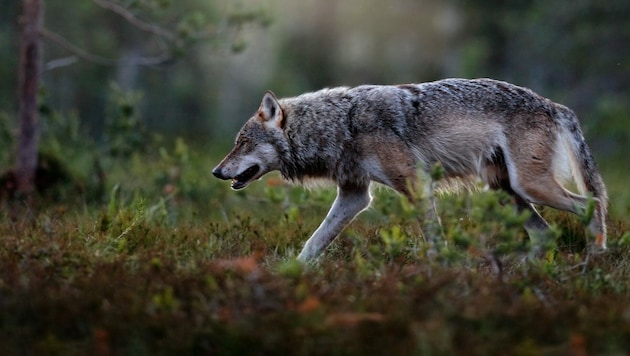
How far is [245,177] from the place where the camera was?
700 cm

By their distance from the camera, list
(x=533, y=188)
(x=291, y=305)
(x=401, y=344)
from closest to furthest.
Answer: (x=401, y=344)
(x=291, y=305)
(x=533, y=188)

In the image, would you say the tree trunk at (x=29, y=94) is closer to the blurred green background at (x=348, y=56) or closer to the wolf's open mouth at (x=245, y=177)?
the wolf's open mouth at (x=245, y=177)

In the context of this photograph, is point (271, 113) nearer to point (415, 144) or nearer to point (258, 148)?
point (258, 148)

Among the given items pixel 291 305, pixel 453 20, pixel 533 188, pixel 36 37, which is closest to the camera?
pixel 291 305

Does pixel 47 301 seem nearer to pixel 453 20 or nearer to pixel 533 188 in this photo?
pixel 533 188

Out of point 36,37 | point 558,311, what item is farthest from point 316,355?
point 36,37

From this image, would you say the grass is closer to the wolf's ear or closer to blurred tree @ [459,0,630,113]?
the wolf's ear

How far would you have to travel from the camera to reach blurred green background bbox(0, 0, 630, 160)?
23859 millimetres

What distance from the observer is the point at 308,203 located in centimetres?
841

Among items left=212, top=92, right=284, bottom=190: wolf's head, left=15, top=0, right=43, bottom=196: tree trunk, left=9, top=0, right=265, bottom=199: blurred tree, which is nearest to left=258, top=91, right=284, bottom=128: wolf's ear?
left=212, top=92, right=284, bottom=190: wolf's head

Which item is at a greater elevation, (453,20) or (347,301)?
(347,301)

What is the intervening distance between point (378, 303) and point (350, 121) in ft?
8.80

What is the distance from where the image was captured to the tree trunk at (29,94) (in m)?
9.75

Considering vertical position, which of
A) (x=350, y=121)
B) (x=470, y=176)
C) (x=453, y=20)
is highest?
(x=350, y=121)
